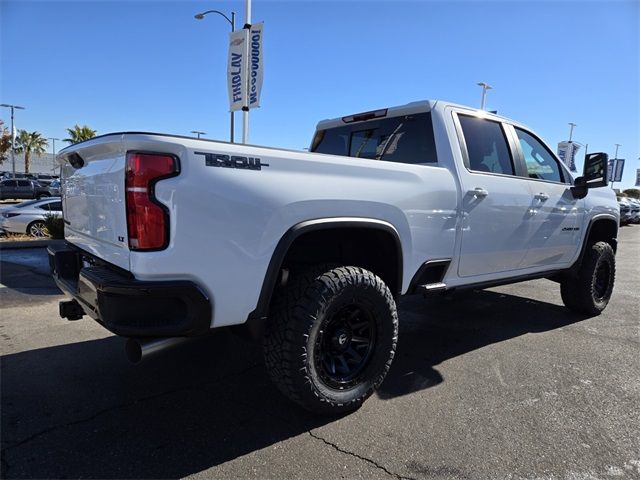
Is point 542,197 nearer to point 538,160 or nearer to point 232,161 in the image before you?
point 538,160

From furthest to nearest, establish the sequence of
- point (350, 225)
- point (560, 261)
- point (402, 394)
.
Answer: point (560, 261) → point (402, 394) → point (350, 225)

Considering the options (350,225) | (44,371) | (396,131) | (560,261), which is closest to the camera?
(350,225)

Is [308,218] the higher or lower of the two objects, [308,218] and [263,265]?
the higher

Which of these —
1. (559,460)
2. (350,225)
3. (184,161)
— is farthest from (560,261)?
(184,161)

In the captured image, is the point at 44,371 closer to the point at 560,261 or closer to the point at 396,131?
the point at 396,131

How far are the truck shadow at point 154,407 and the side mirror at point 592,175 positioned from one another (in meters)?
1.74

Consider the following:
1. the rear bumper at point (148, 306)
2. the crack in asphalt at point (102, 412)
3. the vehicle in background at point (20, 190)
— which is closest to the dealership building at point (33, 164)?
the vehicle in background at point (20, 190)

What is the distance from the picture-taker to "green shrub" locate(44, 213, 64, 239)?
11.0 meters

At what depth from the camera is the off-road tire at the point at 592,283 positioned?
5.26 metres

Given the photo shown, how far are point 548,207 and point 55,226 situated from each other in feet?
35.0

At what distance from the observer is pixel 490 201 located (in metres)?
3.79

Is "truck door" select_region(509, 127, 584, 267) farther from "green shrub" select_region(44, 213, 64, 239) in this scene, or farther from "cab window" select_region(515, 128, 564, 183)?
"green shrub" select_region(44, 213, 64, 239)

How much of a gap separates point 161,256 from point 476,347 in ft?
10.5

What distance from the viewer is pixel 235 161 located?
7.79ft
